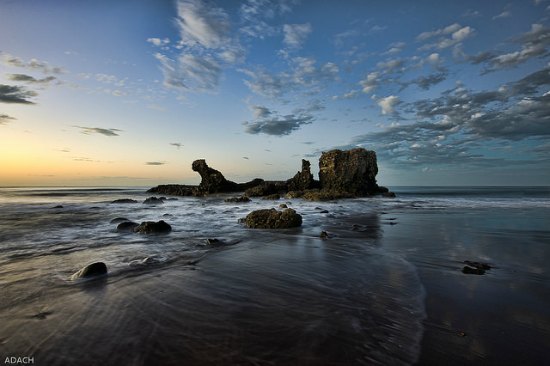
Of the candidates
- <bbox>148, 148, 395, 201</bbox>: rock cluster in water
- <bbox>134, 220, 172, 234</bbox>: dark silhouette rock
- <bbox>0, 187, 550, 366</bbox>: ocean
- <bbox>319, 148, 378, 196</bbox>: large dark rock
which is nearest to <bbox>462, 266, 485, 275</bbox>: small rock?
<bbox>0, 187, 550, 366</bbox>: ocean

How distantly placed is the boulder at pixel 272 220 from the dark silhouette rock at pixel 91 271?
23.2 feet

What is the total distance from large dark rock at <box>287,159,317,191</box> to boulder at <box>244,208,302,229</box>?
3285cm

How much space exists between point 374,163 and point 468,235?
34.8 metres

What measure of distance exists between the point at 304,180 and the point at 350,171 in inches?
306

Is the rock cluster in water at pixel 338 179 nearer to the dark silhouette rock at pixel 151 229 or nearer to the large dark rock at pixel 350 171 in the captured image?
the large dark rock at pixel 350 171

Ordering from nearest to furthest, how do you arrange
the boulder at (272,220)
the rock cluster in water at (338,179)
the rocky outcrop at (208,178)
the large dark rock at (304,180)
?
1. the boulder at (272,220)
2. the rock cluster in water at (338,179)
3. the large dark rock at (304,180)
4. the rocky outcrop at (208,178)

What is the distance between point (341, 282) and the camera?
17.3ft

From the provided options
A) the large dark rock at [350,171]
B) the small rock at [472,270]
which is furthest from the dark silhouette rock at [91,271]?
the large dark rock at [350,171]

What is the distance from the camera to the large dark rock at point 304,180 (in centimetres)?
4556

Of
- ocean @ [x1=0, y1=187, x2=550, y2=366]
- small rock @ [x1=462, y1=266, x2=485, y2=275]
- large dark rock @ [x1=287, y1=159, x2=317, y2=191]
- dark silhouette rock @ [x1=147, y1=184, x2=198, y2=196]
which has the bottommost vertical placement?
ocean @ [x1=0, y1=187, x2=550, y2=366]

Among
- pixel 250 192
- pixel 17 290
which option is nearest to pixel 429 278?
pixel 17 290

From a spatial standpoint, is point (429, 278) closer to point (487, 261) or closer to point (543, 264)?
point (487, 261)

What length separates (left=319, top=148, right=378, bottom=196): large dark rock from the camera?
136 ft

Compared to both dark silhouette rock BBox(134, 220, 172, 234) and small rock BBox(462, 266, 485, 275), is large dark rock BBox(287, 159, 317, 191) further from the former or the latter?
small rock BBox(462, 266, 485, 275)
